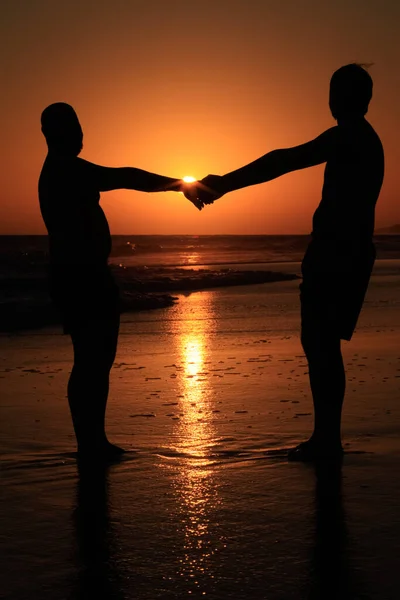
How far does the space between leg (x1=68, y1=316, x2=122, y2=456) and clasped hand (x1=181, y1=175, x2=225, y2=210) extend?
45.8 inches

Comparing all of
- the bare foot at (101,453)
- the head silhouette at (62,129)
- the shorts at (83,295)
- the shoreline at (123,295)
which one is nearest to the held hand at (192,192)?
the head silhouette at (62,129)

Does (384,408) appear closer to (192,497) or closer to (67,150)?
(192,497)

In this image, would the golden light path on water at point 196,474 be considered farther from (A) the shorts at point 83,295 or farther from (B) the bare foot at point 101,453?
(A) the shorts at point 83,295

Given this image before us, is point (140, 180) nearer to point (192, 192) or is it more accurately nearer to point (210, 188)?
point (210, 188)

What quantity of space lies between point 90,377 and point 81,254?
69 cm

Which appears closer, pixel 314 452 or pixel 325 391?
pixel 314 452

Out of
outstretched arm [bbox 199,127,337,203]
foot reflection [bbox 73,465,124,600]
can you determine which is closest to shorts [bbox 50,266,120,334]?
foot reflection [bbox 73,465,124,600]

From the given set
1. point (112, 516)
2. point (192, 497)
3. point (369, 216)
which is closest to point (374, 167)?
point (369, 216)

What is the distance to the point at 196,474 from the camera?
4363 millimetres

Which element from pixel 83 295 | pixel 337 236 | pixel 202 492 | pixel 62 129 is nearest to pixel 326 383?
pixel 337 236

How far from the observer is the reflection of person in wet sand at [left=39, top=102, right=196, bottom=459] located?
491cm

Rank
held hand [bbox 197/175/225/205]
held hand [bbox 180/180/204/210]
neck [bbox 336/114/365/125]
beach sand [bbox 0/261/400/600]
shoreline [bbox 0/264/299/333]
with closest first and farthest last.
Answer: beach sand [bbox 0/261/400/600]
neck [bbox 336/114/365/125]
held hand [bbox 197/175/225/205]
held hand [bbox 180/180/204/210]
shoreline [bbox 0/264/299/333]

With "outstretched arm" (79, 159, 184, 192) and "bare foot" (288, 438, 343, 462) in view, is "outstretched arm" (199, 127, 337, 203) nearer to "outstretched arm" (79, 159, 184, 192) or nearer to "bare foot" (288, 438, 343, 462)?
"outstretched arm" (79, 159, 184, 192)

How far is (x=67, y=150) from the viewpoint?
4.99m
